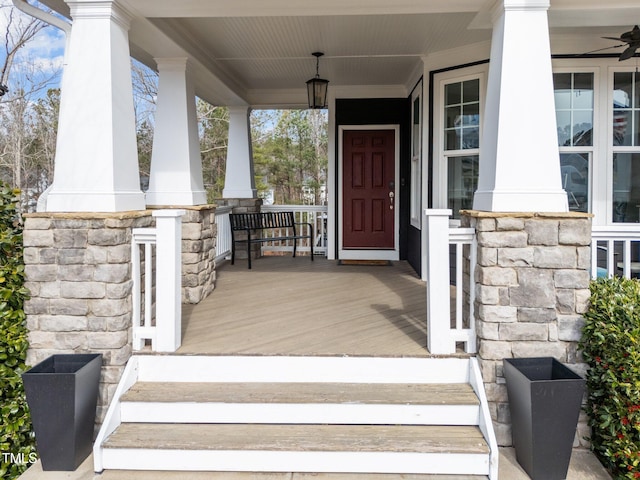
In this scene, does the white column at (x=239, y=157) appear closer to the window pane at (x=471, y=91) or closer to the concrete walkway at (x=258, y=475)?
the window pane at (x=471, y=91)

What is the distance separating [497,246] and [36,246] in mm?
2888

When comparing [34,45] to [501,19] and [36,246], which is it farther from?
[501,19]

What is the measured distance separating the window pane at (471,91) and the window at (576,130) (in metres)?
0.71

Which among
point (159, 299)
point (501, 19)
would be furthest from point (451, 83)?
point (159, 299)

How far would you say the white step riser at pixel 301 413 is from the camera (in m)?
2.75

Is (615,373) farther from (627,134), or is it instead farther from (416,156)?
(416,156)

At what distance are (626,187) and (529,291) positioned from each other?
2399 millimetres

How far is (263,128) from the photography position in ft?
60.2

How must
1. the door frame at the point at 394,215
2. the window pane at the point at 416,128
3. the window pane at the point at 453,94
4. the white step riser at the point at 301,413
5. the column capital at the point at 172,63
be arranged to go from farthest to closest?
the door frame at the point at 394,215
the window pane at the point at 416,128
the window pane at the point at 453,94
the column capital at the point at 172,63
the white step riser at the point at 301,413

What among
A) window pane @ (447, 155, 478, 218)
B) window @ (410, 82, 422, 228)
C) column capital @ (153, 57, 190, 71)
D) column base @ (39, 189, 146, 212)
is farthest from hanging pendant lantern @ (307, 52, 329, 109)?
column base @ (39, 189, 146, 212)

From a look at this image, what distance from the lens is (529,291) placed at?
9.70ft

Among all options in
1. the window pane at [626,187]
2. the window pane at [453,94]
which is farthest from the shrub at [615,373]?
the window pane at [453,94]

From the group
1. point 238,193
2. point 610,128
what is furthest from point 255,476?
point 238,193

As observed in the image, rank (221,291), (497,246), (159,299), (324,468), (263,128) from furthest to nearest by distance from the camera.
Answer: (263,128)
(221,291)
(159,299)
(497,246)
(324,468)
